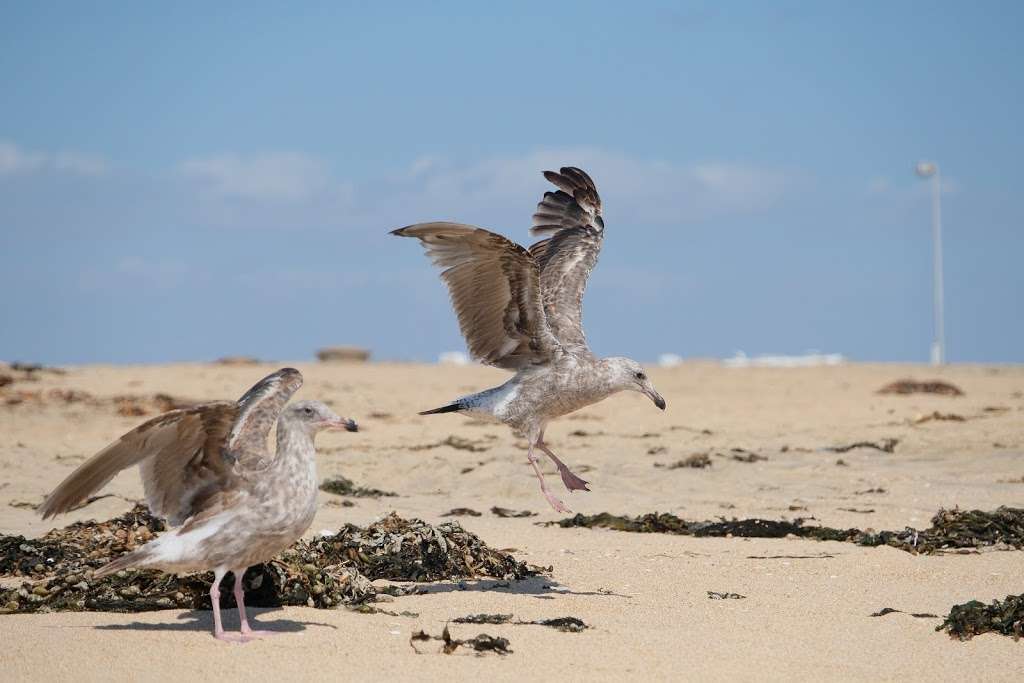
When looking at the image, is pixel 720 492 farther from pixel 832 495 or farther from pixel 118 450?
pixel 118 450

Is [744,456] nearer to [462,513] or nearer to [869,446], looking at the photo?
[869,446]

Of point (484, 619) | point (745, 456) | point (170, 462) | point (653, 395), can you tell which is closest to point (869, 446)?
point (745, 456)

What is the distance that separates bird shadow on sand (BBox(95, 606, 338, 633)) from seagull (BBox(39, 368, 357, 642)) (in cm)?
21

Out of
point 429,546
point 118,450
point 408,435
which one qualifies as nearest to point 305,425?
point 118,450

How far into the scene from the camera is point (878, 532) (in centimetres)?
1005

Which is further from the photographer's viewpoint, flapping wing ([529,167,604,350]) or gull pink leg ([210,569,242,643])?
flapping wing ([529,167,604,350])

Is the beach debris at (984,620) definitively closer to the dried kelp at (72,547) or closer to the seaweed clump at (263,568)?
the seaweed clump at (263,568)

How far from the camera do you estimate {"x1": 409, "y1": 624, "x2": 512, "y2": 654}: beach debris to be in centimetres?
606

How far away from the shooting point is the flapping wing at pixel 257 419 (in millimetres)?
6223

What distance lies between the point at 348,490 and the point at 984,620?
6.46 metres

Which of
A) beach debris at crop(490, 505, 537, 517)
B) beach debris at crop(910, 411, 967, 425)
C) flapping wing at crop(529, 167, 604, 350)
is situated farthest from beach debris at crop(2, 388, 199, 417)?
beach debris at crop(910, 411, 967, 425)

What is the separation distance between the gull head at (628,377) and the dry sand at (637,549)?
1.15 meters

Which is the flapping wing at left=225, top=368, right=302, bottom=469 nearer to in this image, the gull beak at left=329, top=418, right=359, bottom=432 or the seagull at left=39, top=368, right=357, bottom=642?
the seagull at left=39, top=368, right=357, bottom=642

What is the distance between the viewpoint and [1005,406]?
1894 cm
